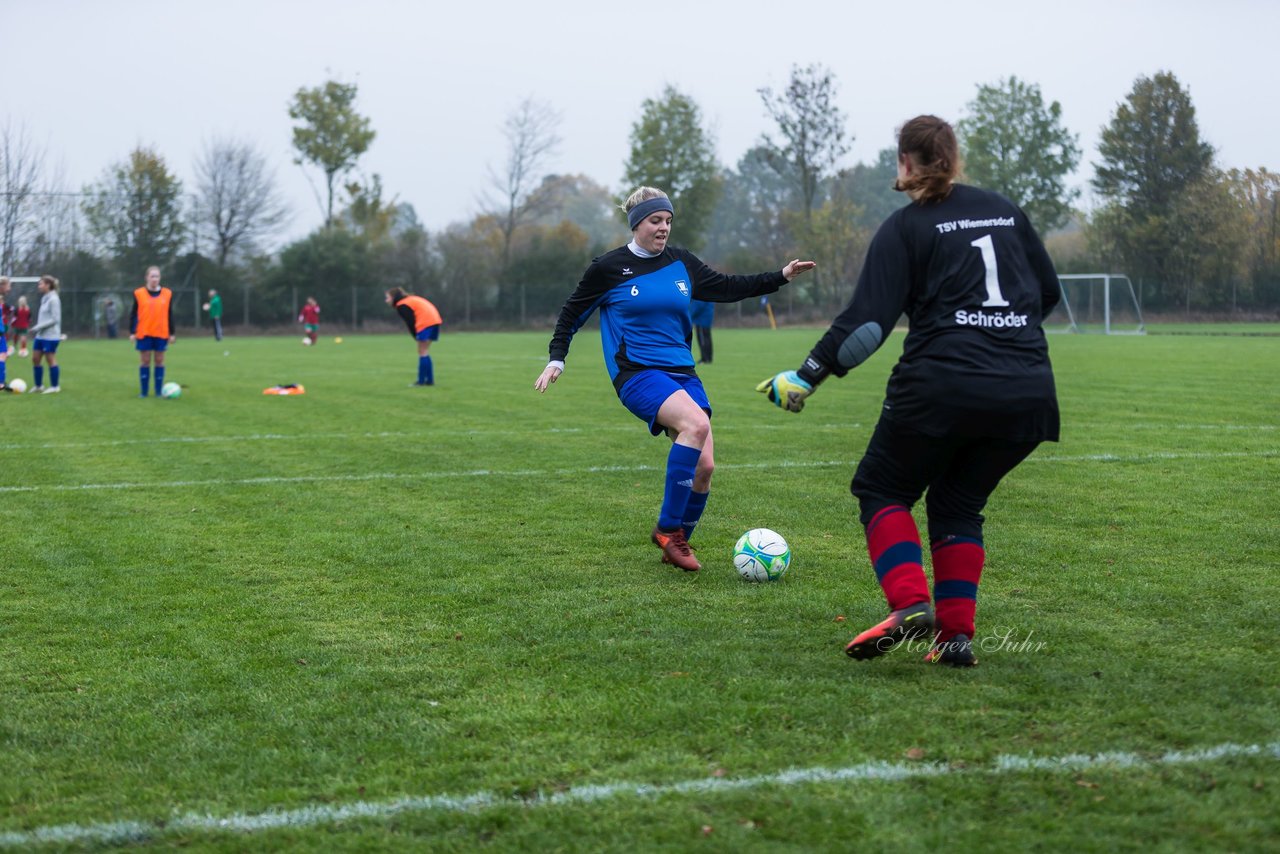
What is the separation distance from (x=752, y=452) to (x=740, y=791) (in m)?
7.55

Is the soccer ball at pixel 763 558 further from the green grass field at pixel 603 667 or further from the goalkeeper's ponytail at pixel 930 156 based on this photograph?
the goalkeeper's ponytail at pixel 930 156

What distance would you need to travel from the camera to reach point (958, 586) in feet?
14.6

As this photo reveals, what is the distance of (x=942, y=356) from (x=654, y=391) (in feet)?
8.09

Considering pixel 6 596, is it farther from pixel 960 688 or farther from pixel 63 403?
pixel 63 403

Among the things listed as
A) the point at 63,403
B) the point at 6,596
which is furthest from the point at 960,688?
the point at 63,403

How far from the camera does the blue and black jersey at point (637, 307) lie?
6.53m

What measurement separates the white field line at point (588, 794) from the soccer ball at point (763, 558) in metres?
2.48

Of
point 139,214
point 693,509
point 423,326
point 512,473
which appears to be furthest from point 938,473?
point 139,214

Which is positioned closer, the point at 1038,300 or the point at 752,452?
the point at 1038,300

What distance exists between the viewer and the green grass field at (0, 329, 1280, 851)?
3150 millimetres

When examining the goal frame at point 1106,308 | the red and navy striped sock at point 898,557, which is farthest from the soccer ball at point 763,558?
the goal frame at point 1106,308

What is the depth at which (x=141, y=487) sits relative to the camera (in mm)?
9281

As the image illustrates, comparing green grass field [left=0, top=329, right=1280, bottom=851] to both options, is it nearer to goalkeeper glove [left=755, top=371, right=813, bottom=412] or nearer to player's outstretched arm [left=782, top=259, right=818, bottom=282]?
goalkeeper glove [left=755, top=371, right=813, bottom=412]

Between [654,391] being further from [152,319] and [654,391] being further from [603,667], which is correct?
[152,319]
